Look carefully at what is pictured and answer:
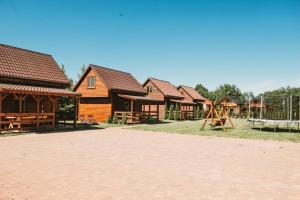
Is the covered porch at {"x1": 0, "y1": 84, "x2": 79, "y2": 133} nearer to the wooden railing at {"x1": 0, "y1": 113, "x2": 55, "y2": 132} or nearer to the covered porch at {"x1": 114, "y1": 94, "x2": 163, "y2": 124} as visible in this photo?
the wooden railing at {"x1": 0, "y1": 113, "x2": 55, "y2": 132}

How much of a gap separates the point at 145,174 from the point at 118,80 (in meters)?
25.6

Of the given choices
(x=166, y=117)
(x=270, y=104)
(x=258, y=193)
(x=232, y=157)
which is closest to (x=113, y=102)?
(x=166, y=117)

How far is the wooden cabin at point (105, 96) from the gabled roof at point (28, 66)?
16.7 feet

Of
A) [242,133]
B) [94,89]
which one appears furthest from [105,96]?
[242,133]

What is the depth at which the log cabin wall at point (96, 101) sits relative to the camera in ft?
94.7

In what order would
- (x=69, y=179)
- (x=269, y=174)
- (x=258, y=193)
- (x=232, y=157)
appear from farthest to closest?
1. (x=232, y=157)
2. (x=269, y=174)
3. (x=69, y=179)
4. (x=258, y=193)

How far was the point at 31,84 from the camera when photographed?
2136cm

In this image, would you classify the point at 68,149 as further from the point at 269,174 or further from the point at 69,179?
the point at 269,174

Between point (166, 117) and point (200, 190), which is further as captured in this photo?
point (166, 117)

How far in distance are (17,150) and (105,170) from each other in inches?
195

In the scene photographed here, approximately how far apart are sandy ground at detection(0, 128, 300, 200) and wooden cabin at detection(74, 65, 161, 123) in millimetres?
17345

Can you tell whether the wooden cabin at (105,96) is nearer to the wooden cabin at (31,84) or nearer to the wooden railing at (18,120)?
the wooden cabin at (31,84)

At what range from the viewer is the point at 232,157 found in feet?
31.4

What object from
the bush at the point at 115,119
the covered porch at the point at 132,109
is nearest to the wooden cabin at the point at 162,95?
the covered porch at the point at 132,109
